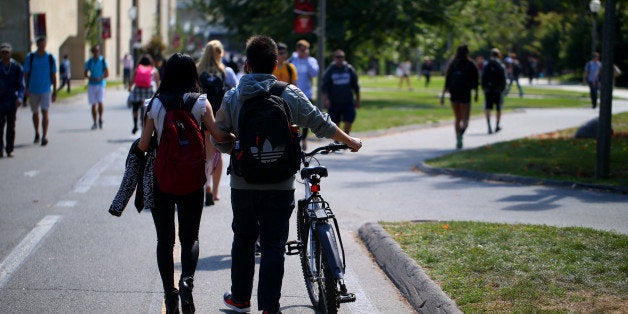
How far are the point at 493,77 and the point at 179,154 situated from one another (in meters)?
16.7

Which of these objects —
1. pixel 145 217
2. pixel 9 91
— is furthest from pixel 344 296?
pixel 9 91

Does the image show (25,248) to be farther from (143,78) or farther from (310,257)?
A: (143,78)

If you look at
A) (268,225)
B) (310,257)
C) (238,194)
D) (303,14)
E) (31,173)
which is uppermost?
(303,14)

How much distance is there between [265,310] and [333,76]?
11.6 meters

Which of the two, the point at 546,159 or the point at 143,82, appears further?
the point at 143,82

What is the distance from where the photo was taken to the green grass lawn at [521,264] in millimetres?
6066

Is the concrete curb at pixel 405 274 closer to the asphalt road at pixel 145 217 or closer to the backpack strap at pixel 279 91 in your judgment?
the asphalt road at pixel 145 217

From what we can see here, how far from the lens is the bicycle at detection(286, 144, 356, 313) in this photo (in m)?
5.68

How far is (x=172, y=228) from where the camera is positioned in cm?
620

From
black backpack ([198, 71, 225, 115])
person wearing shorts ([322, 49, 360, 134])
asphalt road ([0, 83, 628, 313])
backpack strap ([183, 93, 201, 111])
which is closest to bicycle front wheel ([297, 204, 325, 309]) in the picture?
asphalt road ([0, 83, 628, 313])

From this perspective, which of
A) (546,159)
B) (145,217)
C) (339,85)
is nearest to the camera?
(145,217)

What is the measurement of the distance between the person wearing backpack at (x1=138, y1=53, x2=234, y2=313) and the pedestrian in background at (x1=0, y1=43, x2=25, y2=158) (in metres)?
10.6

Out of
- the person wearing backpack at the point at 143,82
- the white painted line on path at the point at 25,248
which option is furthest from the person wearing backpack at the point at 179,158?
the person wearing backpack at the point at 143,82

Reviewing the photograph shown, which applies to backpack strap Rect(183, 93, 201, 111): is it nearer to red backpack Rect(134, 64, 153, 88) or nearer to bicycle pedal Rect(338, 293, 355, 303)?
bicycle pedal Rect(338, 293, 355, 303)
